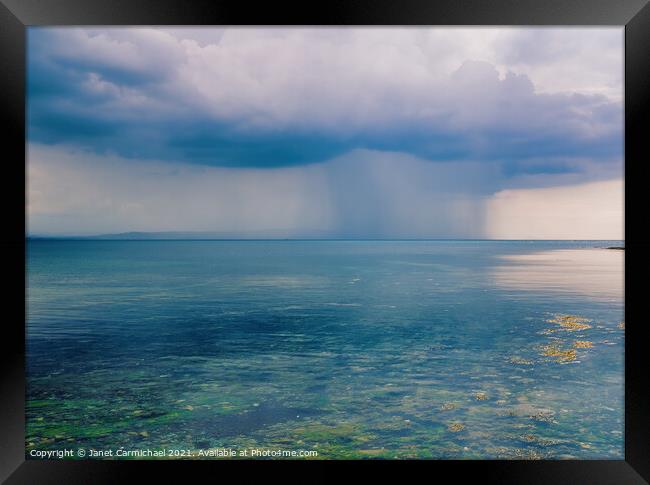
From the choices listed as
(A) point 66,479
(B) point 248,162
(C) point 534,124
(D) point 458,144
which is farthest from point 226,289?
(C) point 534,124

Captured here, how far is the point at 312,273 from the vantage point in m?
18.6

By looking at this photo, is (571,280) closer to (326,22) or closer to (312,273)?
(312,273)

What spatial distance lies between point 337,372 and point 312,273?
12.2 meters

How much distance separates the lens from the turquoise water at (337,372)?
414 cm

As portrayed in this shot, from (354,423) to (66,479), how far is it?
2.84m

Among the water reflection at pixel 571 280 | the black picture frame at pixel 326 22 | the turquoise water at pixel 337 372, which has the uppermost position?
the black picture frame at pixel 326 22

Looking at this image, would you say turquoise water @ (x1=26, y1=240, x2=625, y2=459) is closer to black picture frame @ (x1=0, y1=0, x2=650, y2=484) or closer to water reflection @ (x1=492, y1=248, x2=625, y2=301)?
water reflection @ (x1=492, y1=248, x2=625, y2=301)

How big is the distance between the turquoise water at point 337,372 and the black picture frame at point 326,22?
180 cm

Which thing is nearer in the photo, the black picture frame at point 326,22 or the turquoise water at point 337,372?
the black picture frame at point 326,22

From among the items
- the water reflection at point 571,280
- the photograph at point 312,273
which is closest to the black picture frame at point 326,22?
the photograph at point 312,273

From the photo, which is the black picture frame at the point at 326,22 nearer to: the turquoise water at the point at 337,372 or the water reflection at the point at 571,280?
the turquoise water at the point at 337,372

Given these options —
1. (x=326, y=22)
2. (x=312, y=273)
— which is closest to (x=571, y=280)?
(x=312, y=273)

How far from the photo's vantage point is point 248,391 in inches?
210

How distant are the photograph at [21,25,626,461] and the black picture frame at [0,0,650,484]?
90 millimetres
